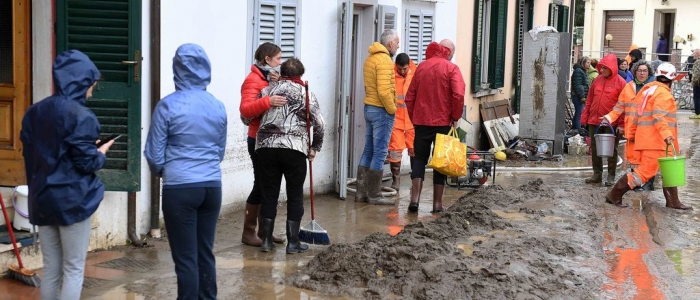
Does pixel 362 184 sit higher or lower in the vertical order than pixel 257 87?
lower

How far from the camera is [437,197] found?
1034 cm

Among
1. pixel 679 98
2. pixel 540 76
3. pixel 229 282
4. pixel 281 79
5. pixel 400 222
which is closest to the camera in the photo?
pixel 229 282

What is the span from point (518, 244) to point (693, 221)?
302 centimetres

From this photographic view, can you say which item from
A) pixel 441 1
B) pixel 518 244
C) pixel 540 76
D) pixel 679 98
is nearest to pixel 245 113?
pixel 518 244

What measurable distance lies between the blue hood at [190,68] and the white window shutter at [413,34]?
294 inches

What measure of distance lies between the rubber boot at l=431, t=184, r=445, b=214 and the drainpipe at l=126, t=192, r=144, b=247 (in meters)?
3.56

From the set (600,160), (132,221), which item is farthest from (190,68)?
(600,160)

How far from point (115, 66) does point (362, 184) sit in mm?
4026

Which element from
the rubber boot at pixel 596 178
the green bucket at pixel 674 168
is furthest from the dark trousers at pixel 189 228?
the rubber boot at pixel 596 178

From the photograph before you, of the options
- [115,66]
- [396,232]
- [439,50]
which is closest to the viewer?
[115,66]

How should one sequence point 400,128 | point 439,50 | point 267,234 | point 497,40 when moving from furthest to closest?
point 497,40 < point 400,128 < point 439,50 < point 267,234

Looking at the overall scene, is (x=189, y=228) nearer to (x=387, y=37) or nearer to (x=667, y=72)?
(x=387, y=37)

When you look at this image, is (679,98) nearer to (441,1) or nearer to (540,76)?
(540,76)

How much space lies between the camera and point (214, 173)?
18.9ft
